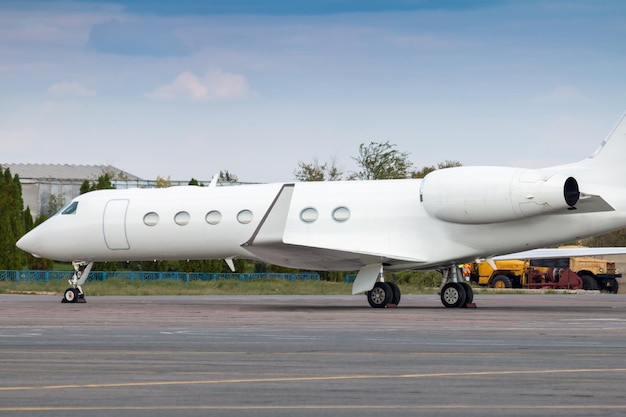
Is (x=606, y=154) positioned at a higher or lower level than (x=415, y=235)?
higher

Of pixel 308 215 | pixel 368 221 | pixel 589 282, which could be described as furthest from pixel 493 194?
pixel 589 282

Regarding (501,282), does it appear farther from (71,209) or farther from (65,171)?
(65,171)

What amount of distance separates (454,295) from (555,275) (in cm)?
2845

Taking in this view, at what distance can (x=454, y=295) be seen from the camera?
23703 mm

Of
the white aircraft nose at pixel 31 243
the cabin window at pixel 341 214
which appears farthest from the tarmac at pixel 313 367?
the white aircraft nose at pixel 31 243

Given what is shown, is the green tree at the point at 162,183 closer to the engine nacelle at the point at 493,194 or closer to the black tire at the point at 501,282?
the black tire at the point at 501,282

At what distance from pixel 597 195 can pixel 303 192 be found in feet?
23.3

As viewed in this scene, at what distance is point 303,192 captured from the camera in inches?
977

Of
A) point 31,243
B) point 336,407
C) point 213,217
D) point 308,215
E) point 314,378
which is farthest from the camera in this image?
point 31,243

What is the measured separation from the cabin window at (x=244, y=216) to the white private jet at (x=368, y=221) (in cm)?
3

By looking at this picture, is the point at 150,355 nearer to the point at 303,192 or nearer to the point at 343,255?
the point at 343,255

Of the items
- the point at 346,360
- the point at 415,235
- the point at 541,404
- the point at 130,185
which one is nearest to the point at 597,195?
the point at 415,235

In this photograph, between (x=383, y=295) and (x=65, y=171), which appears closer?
(x=383, y=295)

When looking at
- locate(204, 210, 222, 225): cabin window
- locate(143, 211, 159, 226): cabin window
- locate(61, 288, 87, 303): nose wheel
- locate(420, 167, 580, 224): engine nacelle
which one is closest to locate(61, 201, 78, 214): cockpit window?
locate(61, 288, 87, 303): nose wheel
